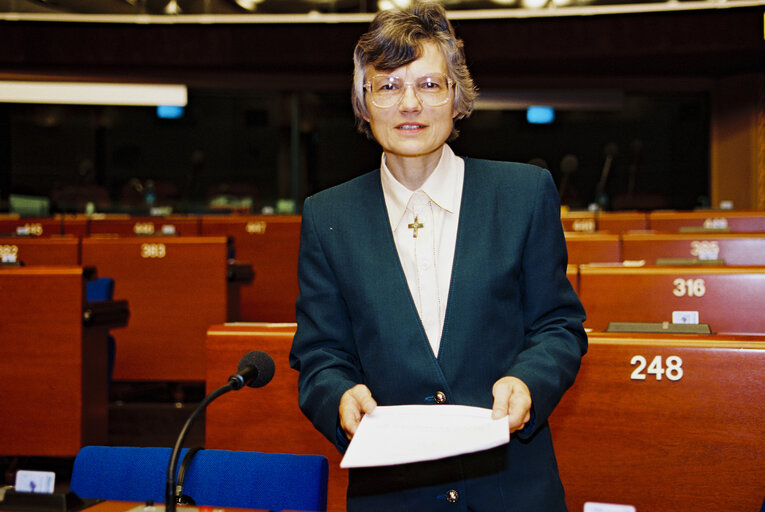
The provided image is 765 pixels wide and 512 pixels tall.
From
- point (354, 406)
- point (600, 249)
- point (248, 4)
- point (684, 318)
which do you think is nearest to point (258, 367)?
point (354, 406)

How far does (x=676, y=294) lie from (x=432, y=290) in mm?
1673

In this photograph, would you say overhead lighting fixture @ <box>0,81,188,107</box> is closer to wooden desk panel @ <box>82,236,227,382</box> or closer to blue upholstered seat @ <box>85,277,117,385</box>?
wooden desk panel @ <box>82,236,227,382</box>

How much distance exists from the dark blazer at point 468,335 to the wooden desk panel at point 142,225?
14.7ft

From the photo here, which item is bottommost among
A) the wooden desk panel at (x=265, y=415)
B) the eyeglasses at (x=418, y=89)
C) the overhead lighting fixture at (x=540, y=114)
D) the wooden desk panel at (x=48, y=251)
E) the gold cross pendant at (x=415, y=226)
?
the wooden desk panel at (x=265, y=415)

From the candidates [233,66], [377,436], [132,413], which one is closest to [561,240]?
[377,436]

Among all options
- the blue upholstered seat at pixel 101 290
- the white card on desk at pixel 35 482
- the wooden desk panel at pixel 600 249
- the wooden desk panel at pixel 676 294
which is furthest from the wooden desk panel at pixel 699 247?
the white card on desk at pixel 35 482

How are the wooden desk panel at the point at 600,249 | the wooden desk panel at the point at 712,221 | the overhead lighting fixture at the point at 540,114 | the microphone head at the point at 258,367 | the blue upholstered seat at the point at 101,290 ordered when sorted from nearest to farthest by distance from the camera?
the microphone head at the point at 258,367 → the wooden desk panel at the point at 600,249 → the blue upholstered seat at the point at 101,290 → the wooden desk panel at the point at 712,221 → the overhead lighting fixture at the point at 540,114

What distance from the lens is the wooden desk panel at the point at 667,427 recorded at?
1.83 meters

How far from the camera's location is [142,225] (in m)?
5.68

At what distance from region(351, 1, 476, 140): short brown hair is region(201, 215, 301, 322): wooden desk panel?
157 inches

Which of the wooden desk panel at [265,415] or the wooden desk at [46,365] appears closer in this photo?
the wooden desk panel at [265,415]

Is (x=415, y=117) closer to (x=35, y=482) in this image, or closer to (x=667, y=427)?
(x=35, y=482)

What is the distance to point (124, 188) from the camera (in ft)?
32.0

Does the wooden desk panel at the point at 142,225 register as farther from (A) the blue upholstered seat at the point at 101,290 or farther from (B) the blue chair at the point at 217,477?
(B) the blue chair at the point at 217,477
